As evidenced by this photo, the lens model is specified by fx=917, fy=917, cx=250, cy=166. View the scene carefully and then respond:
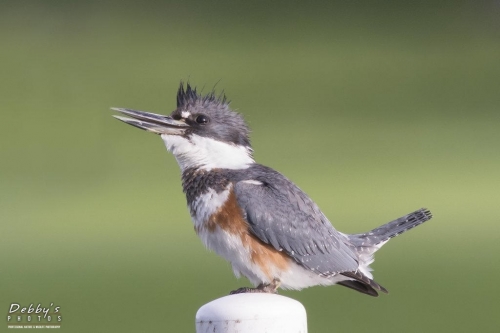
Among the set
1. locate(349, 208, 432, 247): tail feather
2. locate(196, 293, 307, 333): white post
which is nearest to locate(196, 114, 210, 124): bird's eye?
locate(349, 208, 432, 247): tail feather

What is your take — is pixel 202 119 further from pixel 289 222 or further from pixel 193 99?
pixel 289 222

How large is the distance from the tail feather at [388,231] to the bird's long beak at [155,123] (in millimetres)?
574

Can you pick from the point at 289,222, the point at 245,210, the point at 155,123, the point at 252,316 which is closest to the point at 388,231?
the point at 289,222

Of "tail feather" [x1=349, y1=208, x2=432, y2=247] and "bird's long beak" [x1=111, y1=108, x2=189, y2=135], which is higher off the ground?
"bird's long beak" [x1=111, y1=108, x2=189, y2=135]

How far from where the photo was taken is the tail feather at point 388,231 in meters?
2.55

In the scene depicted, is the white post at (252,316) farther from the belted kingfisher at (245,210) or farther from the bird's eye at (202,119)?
the bird's eye at (202,119)

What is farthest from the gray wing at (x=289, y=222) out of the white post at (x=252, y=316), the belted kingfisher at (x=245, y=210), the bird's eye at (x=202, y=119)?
the white post at (x=252, y=316)

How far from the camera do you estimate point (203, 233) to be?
227cm

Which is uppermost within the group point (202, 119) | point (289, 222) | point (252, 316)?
point (202, 119)

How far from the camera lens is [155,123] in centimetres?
232

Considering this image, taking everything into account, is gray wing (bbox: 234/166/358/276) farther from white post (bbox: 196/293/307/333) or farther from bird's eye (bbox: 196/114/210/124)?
white post (bbox: 196/293/307/333)

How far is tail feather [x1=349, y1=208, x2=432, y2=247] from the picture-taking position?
2547 mm

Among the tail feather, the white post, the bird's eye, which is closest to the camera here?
the white post

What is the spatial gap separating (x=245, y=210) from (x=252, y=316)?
0.71 m
